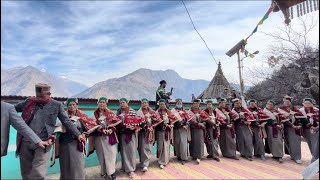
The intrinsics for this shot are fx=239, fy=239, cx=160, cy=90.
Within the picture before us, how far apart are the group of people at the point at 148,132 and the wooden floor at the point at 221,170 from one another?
0.72 feet

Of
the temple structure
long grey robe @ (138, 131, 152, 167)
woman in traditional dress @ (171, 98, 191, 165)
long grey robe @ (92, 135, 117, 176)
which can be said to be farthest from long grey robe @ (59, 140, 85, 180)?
the temple structure

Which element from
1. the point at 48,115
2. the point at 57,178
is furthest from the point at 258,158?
the point at 48,115

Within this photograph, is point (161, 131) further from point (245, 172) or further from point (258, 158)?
point (258, 158)

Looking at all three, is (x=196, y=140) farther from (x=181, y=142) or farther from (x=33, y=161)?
(x=33, y=161)

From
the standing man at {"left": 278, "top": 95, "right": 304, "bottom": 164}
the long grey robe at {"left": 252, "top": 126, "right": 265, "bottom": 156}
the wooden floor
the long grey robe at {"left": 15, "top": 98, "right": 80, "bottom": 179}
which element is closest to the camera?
the long grey robe at {"left": 15, "top": 98, "right": 80, "bottom": 179}

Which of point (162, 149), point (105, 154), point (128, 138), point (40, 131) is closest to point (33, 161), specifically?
point (40, 131)

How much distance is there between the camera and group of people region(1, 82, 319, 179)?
12.1 ft

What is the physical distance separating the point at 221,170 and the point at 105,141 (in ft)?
9.58

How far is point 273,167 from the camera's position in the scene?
6.27 m

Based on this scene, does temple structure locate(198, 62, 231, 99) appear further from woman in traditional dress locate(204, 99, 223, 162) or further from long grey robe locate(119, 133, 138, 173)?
long grey robe locate(119, 133, 138, 173)

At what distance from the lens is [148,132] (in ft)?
19.4

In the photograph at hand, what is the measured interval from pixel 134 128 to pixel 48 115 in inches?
83.5

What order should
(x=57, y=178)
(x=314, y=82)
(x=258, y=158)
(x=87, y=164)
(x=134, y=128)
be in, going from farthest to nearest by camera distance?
1. (x=314, y=82)
2. (x=258, y=158)
3. (x=87, y=164)
4. (x=134, y=128)
5. (x=57, y=178)

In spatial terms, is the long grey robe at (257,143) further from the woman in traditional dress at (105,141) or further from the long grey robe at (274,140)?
the woman in traditional dress at (105,141)
